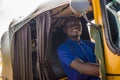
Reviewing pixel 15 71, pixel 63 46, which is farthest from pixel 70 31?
pixel 15 71

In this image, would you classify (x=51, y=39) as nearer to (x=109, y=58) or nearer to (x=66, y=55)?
(x=66, y=55)

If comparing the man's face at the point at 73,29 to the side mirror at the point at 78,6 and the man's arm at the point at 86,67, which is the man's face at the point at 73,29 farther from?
the side mirror at the point at 78,6

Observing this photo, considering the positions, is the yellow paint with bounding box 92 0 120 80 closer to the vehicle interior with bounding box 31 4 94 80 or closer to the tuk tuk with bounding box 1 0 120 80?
the tuk tuk with bounding box 1 0 120 80

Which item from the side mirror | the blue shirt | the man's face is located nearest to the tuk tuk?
the side mirror

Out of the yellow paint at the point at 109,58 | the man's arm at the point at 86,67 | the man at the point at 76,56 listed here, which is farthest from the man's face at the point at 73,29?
the yellow paint at the point at 109,58

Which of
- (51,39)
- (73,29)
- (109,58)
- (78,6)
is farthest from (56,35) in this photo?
(78,6)

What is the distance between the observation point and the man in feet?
11.5

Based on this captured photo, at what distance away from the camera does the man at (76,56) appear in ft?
11.5

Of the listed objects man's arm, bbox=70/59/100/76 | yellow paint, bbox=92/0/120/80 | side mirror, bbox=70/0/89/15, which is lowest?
man's arm, bbox=70/59/100/76

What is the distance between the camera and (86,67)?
340 centimetres

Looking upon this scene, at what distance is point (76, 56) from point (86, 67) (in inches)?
15.6

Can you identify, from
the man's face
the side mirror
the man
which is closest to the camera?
the side mirror

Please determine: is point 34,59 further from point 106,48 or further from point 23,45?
point 106,48

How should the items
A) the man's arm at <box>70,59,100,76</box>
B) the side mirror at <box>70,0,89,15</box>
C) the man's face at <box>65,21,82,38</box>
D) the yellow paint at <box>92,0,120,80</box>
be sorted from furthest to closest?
1. the man's face at <box>65,21,82,38</box>
2. the man's arm at <box>70,59,100,76</box>
3. the yellow paint at <box>92,0,120,80</box>
4. the side mirror at <box>70,0,89,15</box>
